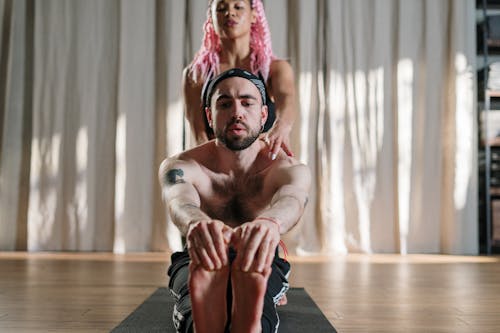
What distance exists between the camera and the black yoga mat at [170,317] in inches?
63.6

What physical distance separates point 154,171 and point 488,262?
2.29 m

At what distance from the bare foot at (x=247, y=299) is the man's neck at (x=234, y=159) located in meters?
0.41

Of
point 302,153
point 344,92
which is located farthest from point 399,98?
point 302,153

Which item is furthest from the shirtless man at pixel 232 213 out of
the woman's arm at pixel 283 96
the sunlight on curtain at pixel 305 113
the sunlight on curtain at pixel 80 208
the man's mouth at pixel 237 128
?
the sunlight on curtain at pixel 80 208

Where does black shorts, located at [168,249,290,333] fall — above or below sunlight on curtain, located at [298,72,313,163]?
below

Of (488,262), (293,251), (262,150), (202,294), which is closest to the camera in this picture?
(202,294)

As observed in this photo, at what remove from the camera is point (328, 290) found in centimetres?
240

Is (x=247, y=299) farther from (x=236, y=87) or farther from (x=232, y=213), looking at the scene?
(x=236, y=87)

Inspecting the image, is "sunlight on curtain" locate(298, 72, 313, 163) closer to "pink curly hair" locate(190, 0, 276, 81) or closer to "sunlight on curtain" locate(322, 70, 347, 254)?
"sunlight on curtain" locate(322, 70, 347, 254)

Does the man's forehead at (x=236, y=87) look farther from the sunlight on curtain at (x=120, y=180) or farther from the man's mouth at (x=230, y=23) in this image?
the sunlight on curtain at (x=120, y=180)

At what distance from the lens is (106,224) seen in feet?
14.0

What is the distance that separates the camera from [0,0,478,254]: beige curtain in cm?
422

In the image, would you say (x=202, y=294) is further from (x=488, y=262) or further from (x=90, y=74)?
(x=90, y=74)

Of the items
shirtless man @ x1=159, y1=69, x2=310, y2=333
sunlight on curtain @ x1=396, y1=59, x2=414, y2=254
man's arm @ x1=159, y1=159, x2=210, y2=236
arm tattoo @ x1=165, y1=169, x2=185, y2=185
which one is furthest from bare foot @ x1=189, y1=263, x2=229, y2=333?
sunlight on curtain @ x1=396, y1=59, x2=414, y2=254
